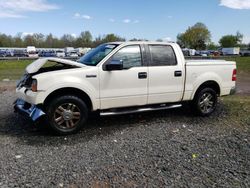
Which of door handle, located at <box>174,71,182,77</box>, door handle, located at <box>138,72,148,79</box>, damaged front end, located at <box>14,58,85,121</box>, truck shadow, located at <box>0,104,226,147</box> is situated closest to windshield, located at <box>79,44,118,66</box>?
damaged front end, located at <box>14,58,85,121</box>

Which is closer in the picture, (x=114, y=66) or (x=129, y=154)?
(x=129, y=154)

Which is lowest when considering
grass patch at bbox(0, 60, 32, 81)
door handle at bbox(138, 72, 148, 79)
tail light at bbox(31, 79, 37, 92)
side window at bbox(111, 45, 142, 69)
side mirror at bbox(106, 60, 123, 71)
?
grass patch at bbox(0, 60, 32, 81)

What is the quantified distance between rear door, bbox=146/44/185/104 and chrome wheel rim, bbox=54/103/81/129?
163 centimetres

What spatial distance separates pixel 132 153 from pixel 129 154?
0.20ft

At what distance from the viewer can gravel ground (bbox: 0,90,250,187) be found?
11.6 ft

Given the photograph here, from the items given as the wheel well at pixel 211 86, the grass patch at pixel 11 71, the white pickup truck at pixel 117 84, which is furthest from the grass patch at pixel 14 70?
the wheel well at pixel 211 86

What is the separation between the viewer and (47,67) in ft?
18.4

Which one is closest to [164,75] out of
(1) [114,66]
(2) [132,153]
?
(1) [114,66]

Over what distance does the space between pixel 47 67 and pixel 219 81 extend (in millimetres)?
4071

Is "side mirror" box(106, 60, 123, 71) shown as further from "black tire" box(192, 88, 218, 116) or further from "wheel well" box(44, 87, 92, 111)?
"black tire" box(192, 88, 218, 116)

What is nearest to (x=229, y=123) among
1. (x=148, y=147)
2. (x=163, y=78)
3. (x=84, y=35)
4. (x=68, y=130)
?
(x=163, y=78)

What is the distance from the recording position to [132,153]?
436cm

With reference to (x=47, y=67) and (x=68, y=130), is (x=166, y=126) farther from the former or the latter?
(x=47, y=67)

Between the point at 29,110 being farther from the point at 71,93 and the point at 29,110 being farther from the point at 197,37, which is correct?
the point at 197,37
